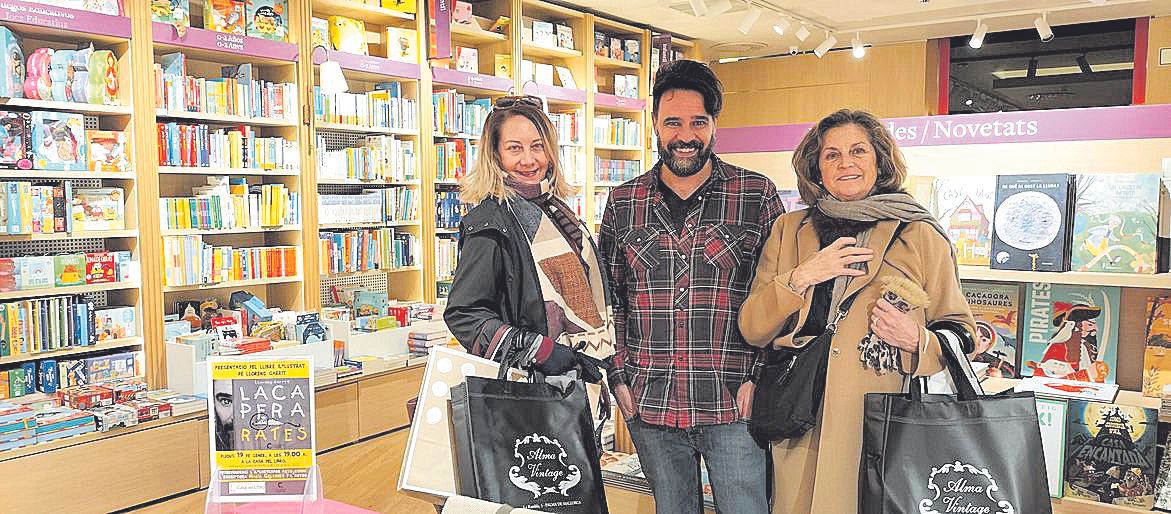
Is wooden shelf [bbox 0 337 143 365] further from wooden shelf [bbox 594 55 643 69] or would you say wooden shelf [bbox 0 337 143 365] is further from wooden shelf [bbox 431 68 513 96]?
wooden shelf [bbox 594 55 643 69]

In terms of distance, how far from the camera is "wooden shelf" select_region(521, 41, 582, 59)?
688 cm

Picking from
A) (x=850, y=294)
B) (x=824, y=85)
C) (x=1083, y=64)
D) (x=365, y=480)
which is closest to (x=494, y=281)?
(x=850, y=294)

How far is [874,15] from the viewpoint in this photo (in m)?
7.28

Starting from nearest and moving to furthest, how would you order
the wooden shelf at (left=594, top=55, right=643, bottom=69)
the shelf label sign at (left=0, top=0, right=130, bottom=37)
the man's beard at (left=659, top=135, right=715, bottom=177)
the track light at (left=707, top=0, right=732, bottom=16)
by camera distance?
1. the man's beard at (left=659, top=135, right=715, bottom=177)
2. the shelf label sign at (left=0, top=0, right=130, bottom=37)
3. the track light at (left=707, top=0, right=732, bottom=16)
4. the wooden shelf at (left=594, top=55, right=643, bottom=69)

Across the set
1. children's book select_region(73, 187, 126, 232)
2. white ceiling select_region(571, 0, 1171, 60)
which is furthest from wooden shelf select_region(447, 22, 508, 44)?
children's book select_region(73, 187, 126, 232)

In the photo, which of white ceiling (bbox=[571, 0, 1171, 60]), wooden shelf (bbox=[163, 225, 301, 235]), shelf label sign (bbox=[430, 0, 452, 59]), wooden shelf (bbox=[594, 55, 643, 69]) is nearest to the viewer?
wooden shelf (bbox=[163, 225, 301, 235])

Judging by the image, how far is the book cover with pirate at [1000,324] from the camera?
10.8 feet

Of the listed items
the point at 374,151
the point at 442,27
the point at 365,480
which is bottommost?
the point at 365,480

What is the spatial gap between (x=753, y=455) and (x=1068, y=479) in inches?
60.2

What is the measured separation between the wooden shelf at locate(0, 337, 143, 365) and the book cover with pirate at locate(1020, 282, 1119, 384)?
4045 millimetres

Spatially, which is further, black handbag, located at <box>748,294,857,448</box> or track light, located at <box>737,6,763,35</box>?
track light, located at <box>737,6,763,35</box>

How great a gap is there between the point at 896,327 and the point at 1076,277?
4.48 feet

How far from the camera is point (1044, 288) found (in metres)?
3.24

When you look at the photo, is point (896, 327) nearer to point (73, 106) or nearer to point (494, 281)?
point (494, 281)
